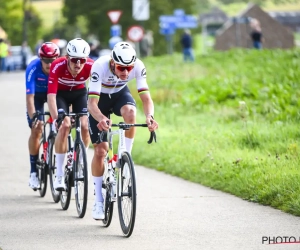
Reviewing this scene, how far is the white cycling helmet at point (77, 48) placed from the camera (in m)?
9.67

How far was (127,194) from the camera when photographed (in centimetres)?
828

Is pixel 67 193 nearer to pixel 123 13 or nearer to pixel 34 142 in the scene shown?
pixel 34 142

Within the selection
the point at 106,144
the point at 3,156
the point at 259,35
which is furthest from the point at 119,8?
the point at 106,144

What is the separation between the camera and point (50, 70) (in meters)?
10.1

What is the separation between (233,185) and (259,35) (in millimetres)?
37659

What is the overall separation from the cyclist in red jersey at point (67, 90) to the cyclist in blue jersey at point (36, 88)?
0.49 m

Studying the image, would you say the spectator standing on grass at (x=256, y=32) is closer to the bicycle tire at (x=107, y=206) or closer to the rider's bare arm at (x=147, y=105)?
the rider's bare arm at (x=147, y=105)

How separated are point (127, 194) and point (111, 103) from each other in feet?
4.18

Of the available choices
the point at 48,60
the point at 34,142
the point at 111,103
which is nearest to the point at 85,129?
the point at 48,60

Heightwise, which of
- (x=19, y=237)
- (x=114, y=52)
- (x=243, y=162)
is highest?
(x=114, y=52)

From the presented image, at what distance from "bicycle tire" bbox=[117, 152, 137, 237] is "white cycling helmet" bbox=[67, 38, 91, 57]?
1.70 m

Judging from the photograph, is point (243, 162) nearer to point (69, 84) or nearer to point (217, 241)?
point (69, 84)

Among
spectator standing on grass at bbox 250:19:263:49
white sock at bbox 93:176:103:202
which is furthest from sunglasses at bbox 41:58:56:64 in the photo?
spectator standing on grass at bbox 250:19:263:49

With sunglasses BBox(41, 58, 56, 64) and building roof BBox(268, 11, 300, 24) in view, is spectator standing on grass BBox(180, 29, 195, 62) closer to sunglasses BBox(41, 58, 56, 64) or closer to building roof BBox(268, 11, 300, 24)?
sunglasses BBox(41, 58, 56, 64)
